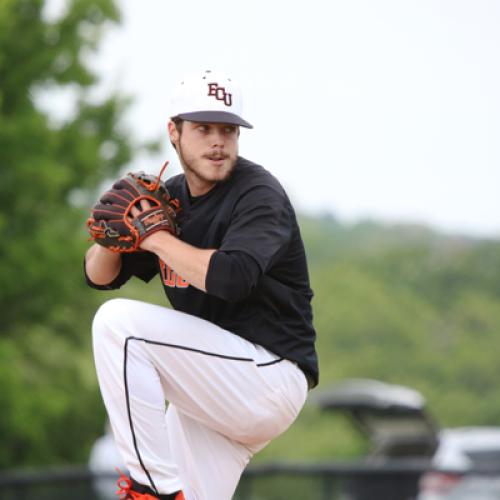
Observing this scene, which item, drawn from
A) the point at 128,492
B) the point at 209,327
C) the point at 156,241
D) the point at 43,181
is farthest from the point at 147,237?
the point at 43,181

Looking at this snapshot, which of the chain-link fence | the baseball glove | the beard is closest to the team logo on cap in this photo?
the beard

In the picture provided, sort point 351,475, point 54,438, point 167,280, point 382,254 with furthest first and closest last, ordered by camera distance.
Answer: point 382,254
point 54,438
point 351,475
point 167,280

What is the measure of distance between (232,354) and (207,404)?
10.1 inches

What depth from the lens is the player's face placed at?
4.52 meters

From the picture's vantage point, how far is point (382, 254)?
58.9 m

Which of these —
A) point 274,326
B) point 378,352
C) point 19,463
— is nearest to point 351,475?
point 274,326

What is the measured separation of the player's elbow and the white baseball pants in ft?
0.95

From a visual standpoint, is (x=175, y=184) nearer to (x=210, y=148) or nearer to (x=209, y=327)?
(x=210, y=148)

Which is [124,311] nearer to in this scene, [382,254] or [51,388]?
[51,388]

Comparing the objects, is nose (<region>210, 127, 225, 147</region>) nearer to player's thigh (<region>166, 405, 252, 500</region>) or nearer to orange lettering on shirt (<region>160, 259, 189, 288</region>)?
orange lettering on shirt (<region>160, 259, 189, 288</region>)

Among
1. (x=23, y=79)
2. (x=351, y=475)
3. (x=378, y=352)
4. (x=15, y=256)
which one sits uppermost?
(x=23, y=79)

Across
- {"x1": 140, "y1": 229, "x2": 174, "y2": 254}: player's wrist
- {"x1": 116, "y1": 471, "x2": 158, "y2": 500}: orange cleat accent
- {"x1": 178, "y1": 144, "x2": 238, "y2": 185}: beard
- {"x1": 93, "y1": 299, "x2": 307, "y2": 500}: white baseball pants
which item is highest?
{"x1": 178, "y1": 144, "x2": 238, "y2": 185}: beard

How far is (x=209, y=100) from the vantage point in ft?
14.7

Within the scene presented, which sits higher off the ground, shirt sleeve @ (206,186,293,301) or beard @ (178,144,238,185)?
beard @ (178,144,238,185)
